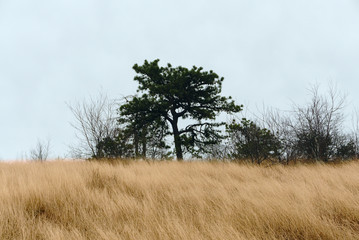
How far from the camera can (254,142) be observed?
12078mm

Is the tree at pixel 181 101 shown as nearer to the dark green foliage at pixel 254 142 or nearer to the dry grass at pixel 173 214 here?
the dark green foliage at pixel 254 142

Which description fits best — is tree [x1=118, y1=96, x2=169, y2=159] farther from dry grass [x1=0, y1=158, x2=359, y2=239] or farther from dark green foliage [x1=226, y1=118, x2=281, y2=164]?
dry grass [x1=0, y1=158, x2=359, y2=239]

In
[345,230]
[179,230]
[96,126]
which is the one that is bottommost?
[345,230]

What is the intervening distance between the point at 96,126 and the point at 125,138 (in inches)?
89.5

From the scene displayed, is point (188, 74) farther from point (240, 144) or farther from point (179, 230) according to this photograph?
point (179, 230)

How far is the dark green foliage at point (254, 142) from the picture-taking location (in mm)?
12117

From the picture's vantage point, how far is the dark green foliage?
12117 mm

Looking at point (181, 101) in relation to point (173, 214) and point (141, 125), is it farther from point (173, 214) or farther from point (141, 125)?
point (173, 214)

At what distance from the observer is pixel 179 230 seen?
2.55 metres

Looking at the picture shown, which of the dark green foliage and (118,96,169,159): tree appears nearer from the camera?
the dark green foliage

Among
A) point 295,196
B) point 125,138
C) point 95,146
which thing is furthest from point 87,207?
point 95,146

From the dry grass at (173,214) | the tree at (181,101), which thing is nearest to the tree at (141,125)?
the tree at (181,101)

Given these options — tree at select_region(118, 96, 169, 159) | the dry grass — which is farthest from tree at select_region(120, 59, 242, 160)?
the dry grass

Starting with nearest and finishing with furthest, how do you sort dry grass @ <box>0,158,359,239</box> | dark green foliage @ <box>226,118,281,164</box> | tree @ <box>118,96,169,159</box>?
dry grass @ <box>0,158,359,239</box> < dark green foliage @ <box>226,118,281,164</box> < tree @ <box>118,96,169,159</box>
